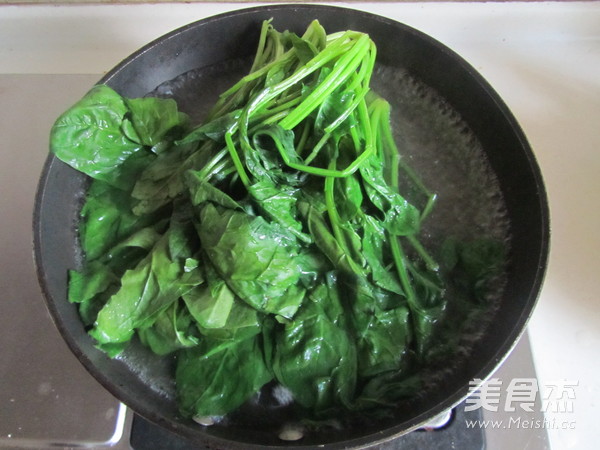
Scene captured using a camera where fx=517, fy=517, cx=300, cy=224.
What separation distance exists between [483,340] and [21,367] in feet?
2.27

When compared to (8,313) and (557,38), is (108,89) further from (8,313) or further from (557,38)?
(557,38)

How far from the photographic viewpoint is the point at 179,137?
808mm

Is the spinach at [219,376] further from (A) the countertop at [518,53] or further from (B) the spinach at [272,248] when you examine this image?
(A) the countertop at [518,53]

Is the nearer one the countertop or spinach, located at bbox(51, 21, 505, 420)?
spinach, located at bbox(51, 21, 505, 420)

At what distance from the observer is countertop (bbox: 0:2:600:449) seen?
2.97 feet

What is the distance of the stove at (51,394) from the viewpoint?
2.41ft

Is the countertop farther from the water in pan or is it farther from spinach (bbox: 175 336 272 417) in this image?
spinach (bbox: 175 336 272 417)

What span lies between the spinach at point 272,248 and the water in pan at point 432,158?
0.03 meters

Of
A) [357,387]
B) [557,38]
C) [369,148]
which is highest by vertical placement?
[557,38]

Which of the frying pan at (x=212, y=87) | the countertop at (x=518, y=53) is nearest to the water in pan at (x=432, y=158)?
the frying pan at (x=212, y=87)

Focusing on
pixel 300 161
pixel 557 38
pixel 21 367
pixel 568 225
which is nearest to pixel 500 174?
pixel 568 225

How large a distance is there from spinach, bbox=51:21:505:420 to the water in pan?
0.09 feet

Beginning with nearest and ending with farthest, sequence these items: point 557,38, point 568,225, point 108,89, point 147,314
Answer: point 147,314
point 108,89
point 568,225
point 557,38
